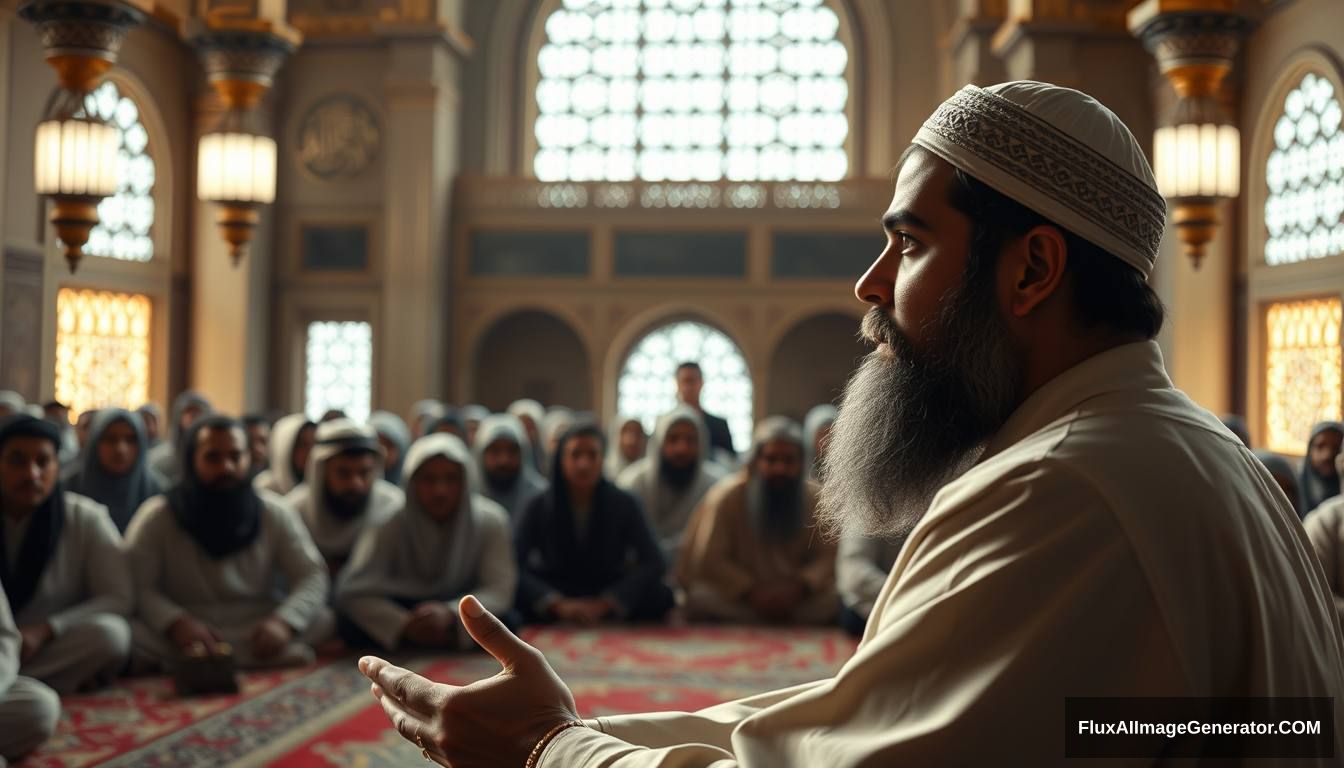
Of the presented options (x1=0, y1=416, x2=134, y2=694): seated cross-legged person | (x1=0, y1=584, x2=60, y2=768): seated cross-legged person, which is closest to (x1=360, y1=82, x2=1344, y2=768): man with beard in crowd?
(x1=0, y1=584, x2=60, y2=768): seated cross-legged person

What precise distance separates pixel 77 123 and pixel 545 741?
5.75 metres

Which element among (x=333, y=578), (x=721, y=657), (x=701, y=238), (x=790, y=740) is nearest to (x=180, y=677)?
(x=333, y=578)

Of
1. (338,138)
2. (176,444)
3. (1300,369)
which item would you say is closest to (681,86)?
(338,138)

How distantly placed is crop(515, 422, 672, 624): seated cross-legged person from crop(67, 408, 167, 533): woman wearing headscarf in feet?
6.49

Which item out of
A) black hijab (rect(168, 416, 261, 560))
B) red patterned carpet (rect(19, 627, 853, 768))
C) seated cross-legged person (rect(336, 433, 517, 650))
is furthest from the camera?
seated cross-legged person (rect(336, 433, 517, 650))

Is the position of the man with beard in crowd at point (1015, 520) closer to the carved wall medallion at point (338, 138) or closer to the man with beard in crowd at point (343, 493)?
the man with beard in crowd at point (343, 493)

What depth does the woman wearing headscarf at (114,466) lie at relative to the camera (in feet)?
21.1

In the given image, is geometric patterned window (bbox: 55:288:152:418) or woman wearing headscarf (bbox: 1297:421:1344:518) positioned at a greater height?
geometric patterned window (bbox: 55:288:152:418)

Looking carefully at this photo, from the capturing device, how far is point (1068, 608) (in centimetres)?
94

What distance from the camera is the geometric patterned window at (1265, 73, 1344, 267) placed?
355 inches

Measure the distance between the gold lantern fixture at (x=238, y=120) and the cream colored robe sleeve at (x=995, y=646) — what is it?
258 inches

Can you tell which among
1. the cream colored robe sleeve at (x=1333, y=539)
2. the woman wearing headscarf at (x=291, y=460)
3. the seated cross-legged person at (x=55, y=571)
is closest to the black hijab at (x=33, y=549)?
the seated cross-legged person at (x=55, y=571)

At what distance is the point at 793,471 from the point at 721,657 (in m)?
1.38

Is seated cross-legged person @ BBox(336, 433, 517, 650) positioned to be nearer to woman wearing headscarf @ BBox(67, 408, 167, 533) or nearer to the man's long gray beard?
woman wearing headscarf @ BBox(67, 408, 167, 533)
